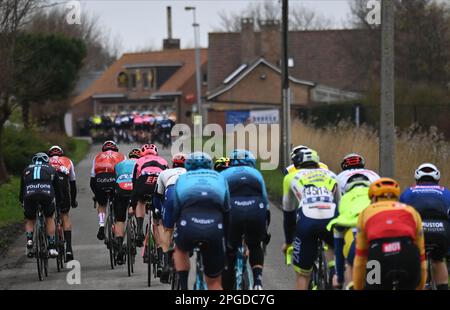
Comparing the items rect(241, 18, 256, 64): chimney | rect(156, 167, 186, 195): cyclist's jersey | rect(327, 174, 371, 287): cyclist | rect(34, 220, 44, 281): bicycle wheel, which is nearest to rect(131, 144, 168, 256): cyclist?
rect(156, 167, 186, 195): cyclist's jersey

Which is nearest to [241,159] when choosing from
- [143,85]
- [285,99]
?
[285,99]

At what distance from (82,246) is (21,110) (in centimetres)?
3098

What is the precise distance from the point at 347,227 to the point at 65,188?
790 centimetres

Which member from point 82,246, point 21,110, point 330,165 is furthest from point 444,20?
point 82,246

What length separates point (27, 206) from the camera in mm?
16547

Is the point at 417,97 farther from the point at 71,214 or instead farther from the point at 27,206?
the point at 27,206

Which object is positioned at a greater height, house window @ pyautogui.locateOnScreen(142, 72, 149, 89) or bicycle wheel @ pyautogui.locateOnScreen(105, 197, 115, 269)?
house window @ pyautogui.locateOnScreen(142, 72, 149, 89)

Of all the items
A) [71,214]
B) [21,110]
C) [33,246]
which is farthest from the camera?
[21,110]

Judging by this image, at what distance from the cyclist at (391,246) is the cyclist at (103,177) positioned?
28.0 feet

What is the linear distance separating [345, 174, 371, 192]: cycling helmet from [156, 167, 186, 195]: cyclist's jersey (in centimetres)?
291

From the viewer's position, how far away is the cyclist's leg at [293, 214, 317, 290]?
1169 centimetres

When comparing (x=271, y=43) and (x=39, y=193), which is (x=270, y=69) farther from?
(x=39, y=193)

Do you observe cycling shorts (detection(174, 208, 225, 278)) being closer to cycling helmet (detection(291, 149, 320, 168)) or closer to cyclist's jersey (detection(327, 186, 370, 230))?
cyclist's jersey (detection(327, 186, 370, 230))
